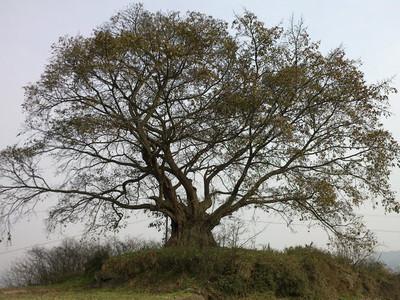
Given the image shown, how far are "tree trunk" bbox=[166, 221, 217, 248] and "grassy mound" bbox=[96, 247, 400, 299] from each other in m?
2.05

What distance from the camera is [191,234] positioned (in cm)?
1992

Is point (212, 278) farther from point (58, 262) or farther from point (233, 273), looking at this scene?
point (58, 262)

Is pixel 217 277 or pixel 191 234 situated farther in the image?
pixel 191 234

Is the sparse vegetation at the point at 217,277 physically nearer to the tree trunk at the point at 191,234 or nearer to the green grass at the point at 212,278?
the green grass at the point at 212,278

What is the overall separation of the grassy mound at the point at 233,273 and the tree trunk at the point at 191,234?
205cm

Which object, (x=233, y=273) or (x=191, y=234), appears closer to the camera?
(x=233, y=273)

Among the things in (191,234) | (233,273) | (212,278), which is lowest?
(212,278)

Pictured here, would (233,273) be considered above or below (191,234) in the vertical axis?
below

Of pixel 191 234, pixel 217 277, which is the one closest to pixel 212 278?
pixel 217 277

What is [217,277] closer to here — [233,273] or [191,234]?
[233,273]

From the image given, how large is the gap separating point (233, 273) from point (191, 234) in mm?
4348

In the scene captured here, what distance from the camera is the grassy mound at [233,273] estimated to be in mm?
15680

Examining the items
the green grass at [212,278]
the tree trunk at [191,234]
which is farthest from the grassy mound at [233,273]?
the tree trunk at [191,234]

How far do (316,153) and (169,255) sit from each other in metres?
6.93
